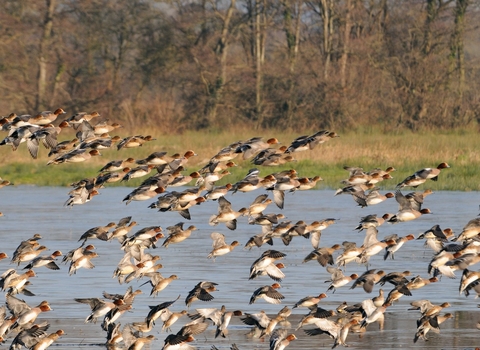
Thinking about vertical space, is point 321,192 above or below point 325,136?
below

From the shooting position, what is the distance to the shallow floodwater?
12.6 m

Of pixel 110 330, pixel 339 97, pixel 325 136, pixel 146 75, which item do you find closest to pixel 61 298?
pixel 110 330

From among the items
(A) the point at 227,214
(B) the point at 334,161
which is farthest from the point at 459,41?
(A) the point at 227,214

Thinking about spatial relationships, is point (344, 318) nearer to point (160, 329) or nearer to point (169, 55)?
point (160, 329)

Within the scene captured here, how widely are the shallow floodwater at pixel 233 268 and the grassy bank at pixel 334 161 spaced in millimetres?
1225

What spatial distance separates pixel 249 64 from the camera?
53500 millimetres

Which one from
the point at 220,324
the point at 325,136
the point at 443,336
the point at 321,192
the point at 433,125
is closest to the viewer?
the point at 220,324

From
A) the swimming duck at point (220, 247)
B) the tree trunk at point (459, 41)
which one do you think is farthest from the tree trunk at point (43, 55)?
the swimming duck at point (220, 247)

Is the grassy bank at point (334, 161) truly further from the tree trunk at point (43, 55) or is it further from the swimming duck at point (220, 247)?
the swimming duck at point (220, 247)

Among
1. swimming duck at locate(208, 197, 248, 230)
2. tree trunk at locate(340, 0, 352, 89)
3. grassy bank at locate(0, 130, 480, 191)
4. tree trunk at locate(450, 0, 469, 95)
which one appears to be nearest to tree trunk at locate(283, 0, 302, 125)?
tree trunk at locate(340, 0, 352, 89)

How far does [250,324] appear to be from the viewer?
12.1 metres

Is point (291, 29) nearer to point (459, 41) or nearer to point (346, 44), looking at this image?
point (346, 44)

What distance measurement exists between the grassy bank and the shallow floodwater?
4.02 feet

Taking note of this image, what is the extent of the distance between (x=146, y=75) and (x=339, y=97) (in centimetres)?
1023
